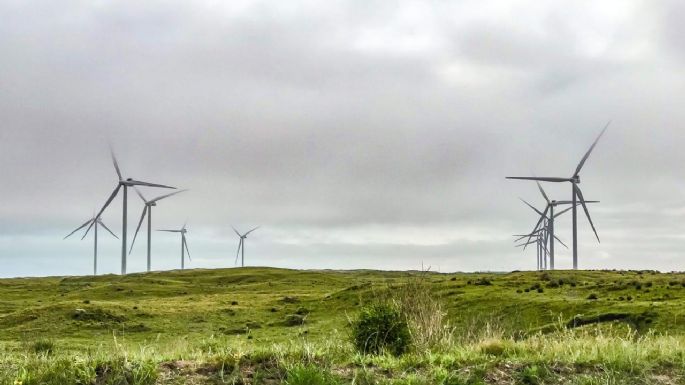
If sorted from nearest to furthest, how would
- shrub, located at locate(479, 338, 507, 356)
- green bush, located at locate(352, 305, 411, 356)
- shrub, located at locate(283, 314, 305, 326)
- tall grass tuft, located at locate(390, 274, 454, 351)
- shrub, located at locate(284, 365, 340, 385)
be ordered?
1. shrub, located at locate(284, 365, 340, 385)
2. shrub, located at locate(479, 338, 507, 356)
3. tall grass tuft, located at locate(390, 274, 454, 351)
4. green bush, located at locate(352, 305, 411, 356)
5. shrub, located at locate(283, 314, 305, 326)

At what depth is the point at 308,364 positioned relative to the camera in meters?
13.9

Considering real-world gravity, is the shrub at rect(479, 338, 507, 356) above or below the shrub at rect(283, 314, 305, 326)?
above

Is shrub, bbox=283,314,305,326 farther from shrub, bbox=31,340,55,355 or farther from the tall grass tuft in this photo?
the tall grass tuft

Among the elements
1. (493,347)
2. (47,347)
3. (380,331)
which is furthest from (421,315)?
(47,347)

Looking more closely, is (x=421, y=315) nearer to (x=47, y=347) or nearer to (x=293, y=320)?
(x=47, y=347)

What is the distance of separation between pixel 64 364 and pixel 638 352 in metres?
10.6

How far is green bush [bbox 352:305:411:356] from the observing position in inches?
717

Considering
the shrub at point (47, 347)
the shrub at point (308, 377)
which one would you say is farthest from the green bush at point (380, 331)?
the shrub at point (47, 347)

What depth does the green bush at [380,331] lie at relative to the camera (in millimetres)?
18219

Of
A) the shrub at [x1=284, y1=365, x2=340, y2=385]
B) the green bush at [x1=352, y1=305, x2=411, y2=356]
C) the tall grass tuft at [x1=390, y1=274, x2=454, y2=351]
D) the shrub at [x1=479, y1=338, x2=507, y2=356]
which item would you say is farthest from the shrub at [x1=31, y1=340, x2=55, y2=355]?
the shrub at [x1=479, y1=338, x2=507, y2=356]

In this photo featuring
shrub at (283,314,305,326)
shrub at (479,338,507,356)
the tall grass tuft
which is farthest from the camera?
shrub at (283,314,305,326)

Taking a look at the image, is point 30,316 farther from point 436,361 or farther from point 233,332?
point 436,361

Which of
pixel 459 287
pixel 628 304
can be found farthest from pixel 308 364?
pixel 459 287

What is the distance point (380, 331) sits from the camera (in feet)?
61.5
